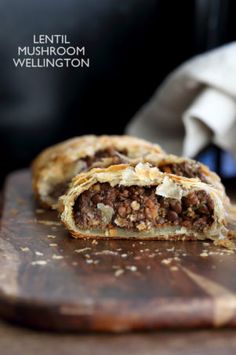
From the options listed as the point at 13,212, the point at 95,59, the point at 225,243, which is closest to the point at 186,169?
the point at 225,243

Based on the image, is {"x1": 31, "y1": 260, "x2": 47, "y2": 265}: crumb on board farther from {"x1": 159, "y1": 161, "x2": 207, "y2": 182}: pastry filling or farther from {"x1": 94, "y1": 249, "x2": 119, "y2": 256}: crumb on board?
{"x1": 159, "y1": 161, "x2": 207, "y2": 182}: pastry filling

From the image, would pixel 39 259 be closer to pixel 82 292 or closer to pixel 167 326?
pixel 82 292

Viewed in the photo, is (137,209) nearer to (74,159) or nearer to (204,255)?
(204,255)

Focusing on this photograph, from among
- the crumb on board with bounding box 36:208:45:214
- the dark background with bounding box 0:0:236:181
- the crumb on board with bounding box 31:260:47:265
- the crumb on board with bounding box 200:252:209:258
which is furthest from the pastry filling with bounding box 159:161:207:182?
the dark background with bounding box 0:0:236:181

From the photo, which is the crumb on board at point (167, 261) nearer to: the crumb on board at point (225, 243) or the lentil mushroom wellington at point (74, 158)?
the crumb on board at point (225, 243)

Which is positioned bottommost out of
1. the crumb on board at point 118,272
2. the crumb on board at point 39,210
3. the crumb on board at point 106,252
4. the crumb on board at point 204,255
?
the crumb on board at point 39,210

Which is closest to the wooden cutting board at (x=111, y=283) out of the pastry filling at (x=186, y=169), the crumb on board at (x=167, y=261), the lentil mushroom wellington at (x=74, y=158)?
the crumb on board at (x=167, y=261)
